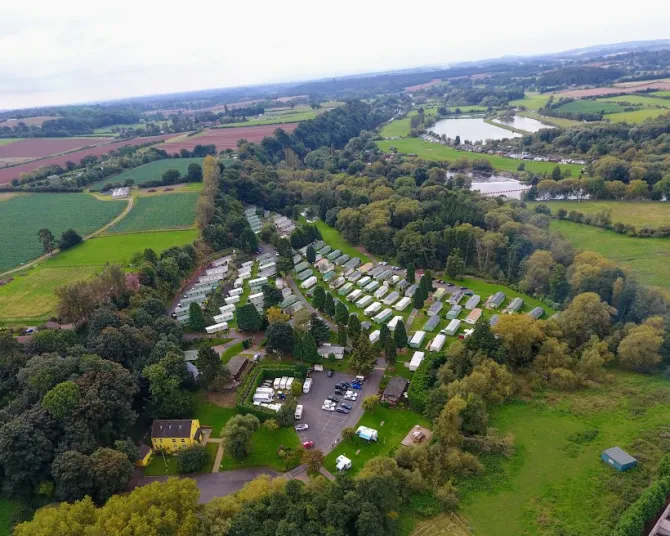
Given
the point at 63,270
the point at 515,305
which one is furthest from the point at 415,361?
the point at 63,270

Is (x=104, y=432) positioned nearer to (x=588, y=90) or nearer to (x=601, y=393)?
(x=601, y=393)

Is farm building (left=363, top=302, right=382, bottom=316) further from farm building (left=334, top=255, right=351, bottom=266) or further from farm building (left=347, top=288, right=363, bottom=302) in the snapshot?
farm building (left=334, top=255, right=351, bottom=266)

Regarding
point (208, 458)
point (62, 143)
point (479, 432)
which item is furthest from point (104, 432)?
point (62, 143)

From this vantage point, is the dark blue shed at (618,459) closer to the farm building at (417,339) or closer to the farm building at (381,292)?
the farm building at (417,339)

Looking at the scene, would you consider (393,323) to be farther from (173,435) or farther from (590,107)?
(590,107)

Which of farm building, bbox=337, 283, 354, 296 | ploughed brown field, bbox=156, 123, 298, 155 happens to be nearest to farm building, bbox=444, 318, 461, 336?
farm building, bbox=337, 283, 354, 296

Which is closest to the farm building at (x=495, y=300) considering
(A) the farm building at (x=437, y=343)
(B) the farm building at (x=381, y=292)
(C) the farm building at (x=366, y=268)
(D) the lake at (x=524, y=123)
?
(A) the farm building at (x=437, y=343)
